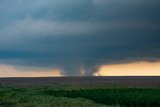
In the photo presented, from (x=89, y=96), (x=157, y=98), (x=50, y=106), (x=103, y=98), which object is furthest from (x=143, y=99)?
(x=50, y=106)

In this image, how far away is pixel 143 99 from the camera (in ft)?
199

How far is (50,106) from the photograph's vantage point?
159 feet

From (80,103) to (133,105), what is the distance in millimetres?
9769

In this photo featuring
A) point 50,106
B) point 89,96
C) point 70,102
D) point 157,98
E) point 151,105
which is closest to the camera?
point 50,106

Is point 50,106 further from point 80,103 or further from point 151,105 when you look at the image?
point 151,105

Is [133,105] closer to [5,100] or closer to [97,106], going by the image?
[97,106]

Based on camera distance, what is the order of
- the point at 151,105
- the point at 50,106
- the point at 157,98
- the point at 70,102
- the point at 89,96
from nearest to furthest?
the point at 50,106 → the point at 70,102 → the point at 151,105 → the point at 157,98 → the point at 89,96

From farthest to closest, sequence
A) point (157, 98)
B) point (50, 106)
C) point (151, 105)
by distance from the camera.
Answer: point (157, 98)
point (151, 105)
point (50, 106)

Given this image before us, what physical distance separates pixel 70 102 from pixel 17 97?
12.3 metres

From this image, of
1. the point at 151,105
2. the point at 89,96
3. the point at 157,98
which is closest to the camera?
the point at 151,105

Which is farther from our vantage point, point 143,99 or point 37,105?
point 143,99

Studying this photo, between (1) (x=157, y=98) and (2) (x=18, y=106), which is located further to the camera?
(1) (x=157, y=98)

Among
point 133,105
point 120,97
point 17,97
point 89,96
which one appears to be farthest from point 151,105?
point 17,97

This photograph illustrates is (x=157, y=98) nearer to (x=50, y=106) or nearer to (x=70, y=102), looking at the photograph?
(x=70, y=102)
